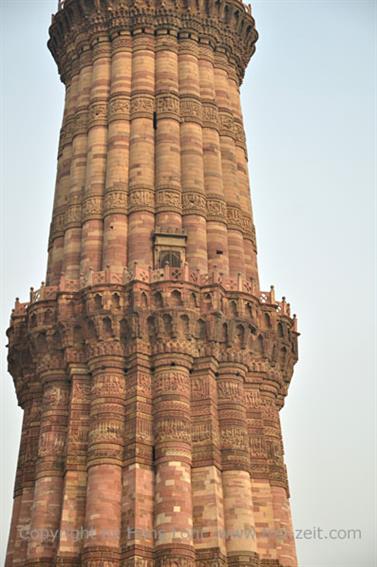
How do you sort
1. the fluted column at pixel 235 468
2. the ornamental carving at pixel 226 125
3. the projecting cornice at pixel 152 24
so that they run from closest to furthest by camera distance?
the fluted column at pixel 235 468
the ornamental carving at pixel 226 125
the projecting cornice at pixel 152 24

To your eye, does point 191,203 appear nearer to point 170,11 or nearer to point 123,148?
point 123,148

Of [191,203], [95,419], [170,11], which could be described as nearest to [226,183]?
[191,203]

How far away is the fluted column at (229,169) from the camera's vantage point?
28812mm

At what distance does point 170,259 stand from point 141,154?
400cm

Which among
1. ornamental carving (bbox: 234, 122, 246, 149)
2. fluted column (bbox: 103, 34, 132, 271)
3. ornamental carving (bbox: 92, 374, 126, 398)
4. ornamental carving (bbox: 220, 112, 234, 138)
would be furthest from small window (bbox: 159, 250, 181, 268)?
ornamental carving (bbox: 234, 122, 246, 149)

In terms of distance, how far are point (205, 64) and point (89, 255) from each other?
343 inches

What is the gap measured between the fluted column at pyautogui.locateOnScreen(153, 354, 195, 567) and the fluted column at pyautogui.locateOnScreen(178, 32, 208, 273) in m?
3.84

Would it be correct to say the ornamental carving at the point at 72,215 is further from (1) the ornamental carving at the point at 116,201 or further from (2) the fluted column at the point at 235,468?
(2) the fluted column at the point at 235,468

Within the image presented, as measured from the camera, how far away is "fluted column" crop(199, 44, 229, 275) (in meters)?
28.4

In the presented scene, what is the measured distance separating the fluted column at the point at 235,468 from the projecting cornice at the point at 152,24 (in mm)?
13049

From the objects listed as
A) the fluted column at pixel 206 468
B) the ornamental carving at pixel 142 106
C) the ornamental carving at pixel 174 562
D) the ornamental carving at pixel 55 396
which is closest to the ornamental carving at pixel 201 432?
the fluted column at pixel 206 468

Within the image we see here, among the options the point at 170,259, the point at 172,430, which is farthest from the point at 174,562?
the point at 170,259

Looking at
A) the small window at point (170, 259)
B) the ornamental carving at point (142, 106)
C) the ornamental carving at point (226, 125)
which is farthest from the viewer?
the ornamental carving at point (226, 125)

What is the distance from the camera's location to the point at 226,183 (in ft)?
99.4
